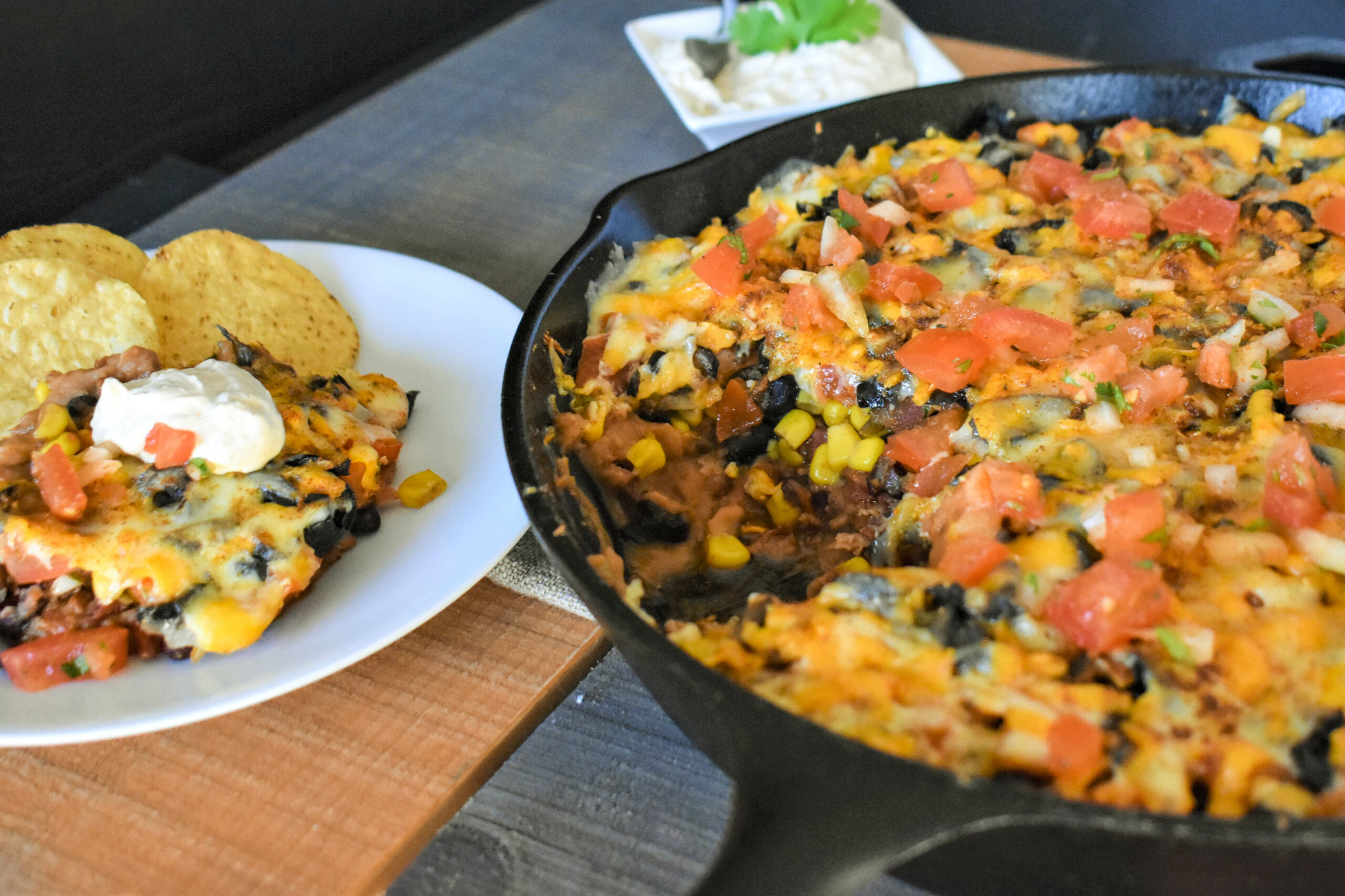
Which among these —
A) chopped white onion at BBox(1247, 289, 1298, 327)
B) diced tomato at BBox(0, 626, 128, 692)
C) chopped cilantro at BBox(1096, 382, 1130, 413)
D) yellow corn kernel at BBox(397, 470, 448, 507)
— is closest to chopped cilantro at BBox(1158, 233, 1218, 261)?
chopped white onion at BBox(1247, 289, 1298, 327)

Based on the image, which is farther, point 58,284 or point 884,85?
point 884,85

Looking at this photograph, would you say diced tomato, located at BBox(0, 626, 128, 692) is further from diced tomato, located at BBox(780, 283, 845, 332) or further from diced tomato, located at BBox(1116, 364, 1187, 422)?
diced tomato, located at BBox(1116, 364, 1187, 422)

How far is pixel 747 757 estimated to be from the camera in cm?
110

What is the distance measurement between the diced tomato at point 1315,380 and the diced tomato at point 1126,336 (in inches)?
8.4

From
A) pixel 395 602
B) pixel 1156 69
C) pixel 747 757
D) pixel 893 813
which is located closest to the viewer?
pixel 893 813

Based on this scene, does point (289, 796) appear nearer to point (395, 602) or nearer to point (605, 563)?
point (395, 602)

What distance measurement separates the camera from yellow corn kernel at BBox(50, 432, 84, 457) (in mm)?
1599

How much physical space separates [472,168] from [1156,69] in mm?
1913

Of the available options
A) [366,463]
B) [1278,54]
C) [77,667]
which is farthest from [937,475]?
[1278,54]

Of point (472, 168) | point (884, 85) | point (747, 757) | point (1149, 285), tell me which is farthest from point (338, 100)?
point (747, 757)

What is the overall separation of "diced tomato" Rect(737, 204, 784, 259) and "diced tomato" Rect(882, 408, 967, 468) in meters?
0.49

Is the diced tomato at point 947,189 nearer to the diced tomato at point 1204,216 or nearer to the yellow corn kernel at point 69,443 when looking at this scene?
the diced tomato at point 1204,216

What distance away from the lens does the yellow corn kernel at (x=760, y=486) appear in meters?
1.77

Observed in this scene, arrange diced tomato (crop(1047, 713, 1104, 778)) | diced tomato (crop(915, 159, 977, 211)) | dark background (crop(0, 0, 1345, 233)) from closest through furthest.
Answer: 1. diced tomato (crop(1047, 713, 1104, 778))
2. diced tomato (crop(915, 159, 977, 211))
3. dark background (crop(0, 0, 1345, 233))
